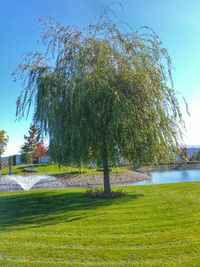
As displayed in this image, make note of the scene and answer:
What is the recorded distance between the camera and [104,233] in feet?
15.8

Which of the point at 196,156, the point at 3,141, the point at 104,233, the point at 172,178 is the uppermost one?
the point at 3,141

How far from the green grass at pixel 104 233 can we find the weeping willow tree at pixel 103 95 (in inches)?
59.5

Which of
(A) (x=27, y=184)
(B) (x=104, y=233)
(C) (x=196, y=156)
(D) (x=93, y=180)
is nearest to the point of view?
(B) (x=104, y=233)

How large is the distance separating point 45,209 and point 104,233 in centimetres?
279

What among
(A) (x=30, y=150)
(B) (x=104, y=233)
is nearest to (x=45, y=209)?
(B) (x=104, y=233)

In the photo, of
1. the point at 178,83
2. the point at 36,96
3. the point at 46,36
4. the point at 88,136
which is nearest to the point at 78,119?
the point at 88,136

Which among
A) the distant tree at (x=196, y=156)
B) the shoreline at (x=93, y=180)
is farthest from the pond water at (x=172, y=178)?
the distant tree at (x=196, y=156)

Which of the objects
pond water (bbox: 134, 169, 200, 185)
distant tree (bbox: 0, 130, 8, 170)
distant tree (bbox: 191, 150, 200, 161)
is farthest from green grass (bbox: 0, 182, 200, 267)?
distant tree (bbox: 0, 130, 8, 170)

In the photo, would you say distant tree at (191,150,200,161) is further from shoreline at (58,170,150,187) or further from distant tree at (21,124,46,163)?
distant tree at (21,124,46,163)

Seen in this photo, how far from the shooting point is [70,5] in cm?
912

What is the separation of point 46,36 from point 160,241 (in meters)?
6.76

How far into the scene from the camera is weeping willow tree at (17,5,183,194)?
7.76 m

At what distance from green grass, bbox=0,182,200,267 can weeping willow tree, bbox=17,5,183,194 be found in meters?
1.51

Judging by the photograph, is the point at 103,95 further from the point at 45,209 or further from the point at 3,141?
the point at 3,141
